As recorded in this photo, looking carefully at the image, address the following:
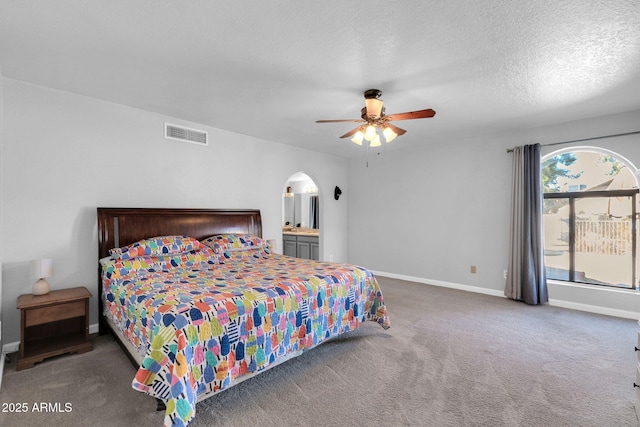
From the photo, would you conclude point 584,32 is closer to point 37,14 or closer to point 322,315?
point 322,315

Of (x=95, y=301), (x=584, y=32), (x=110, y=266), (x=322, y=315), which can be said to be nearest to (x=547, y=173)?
(x=584, y=32)

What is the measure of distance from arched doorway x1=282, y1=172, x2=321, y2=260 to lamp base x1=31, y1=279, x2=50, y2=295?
4.38 meters

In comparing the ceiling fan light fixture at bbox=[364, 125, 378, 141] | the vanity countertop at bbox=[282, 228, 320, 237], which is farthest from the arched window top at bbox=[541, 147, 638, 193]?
the vanity countertop at bbox=[282, 228, 320, 237]

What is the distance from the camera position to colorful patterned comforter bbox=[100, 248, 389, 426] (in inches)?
69.1

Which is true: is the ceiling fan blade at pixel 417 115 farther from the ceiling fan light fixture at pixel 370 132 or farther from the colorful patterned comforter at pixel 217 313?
the colorful patterned comforter at pixel 217 313

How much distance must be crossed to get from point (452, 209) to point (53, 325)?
18.4ft

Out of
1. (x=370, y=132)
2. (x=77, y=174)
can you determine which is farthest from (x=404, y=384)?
(x=77, y=174)

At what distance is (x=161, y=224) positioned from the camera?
3.71m

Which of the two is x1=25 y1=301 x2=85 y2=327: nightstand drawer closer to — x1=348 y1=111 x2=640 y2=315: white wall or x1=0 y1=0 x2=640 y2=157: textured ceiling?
x1=0 y1=0 x2=640 y2=157: textured ceiling

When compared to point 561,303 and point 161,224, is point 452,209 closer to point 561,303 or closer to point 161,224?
point 561,303

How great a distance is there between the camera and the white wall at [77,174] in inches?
114

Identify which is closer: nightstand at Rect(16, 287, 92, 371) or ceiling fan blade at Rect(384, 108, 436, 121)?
nightstand at Rect(16, 287, 92, 371)

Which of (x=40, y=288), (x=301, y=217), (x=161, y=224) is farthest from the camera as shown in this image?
(x=301, y=217)

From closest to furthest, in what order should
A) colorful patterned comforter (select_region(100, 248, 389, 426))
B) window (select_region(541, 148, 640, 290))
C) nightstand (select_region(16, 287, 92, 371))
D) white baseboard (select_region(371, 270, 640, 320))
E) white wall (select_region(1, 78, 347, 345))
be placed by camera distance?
colorful patterned comforter (select_region(100, 248, 389, 426))
nightstand (select_region(16, 287, 92, 371))
white wall (select_region(1, 78, 347, 345))
white baseboard (select_region(371, 270, 640, 320))
window (select_region(541, 148, 640, 290))
